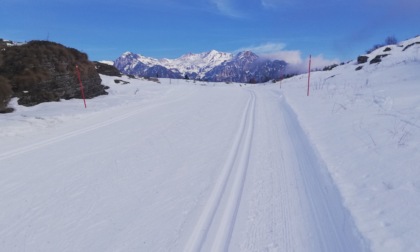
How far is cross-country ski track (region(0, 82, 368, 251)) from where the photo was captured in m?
3.86

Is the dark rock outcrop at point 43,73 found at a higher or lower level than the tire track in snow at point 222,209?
higher

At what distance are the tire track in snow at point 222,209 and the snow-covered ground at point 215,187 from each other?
0.02 m

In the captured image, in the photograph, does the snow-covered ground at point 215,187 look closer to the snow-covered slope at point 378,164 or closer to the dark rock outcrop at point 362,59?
the snow-covered slope at point 378,164

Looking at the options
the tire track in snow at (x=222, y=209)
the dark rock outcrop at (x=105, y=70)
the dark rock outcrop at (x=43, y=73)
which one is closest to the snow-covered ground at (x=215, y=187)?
the tire track in snow at (x=222, y=209)

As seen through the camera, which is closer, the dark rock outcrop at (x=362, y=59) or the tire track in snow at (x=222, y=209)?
the tire track in snow at (x=222, y=209)

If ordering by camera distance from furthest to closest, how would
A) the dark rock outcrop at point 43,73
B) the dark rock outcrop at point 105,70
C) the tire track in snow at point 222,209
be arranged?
the dark rock outcrop at point 105,70, the dark rock outcrop at point 43,73, the tire track in snow at point 222,209

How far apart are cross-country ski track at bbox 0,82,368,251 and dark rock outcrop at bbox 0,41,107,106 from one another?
780 cm

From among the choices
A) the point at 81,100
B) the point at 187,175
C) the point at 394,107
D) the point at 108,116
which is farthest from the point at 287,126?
the point at 81,100

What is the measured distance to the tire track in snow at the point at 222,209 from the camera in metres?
3.82

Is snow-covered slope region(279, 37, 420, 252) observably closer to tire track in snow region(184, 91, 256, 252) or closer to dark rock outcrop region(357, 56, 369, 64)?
tire track in snow region(184, 91, 256, 252)

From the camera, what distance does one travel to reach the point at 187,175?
19.5ft

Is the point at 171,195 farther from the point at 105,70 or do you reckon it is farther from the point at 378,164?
the point at 105,70

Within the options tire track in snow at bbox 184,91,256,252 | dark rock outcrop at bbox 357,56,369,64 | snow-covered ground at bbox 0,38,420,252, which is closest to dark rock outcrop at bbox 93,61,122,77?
snow-covered ground at bbox 0,38,420,252

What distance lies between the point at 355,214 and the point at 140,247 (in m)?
2.88
